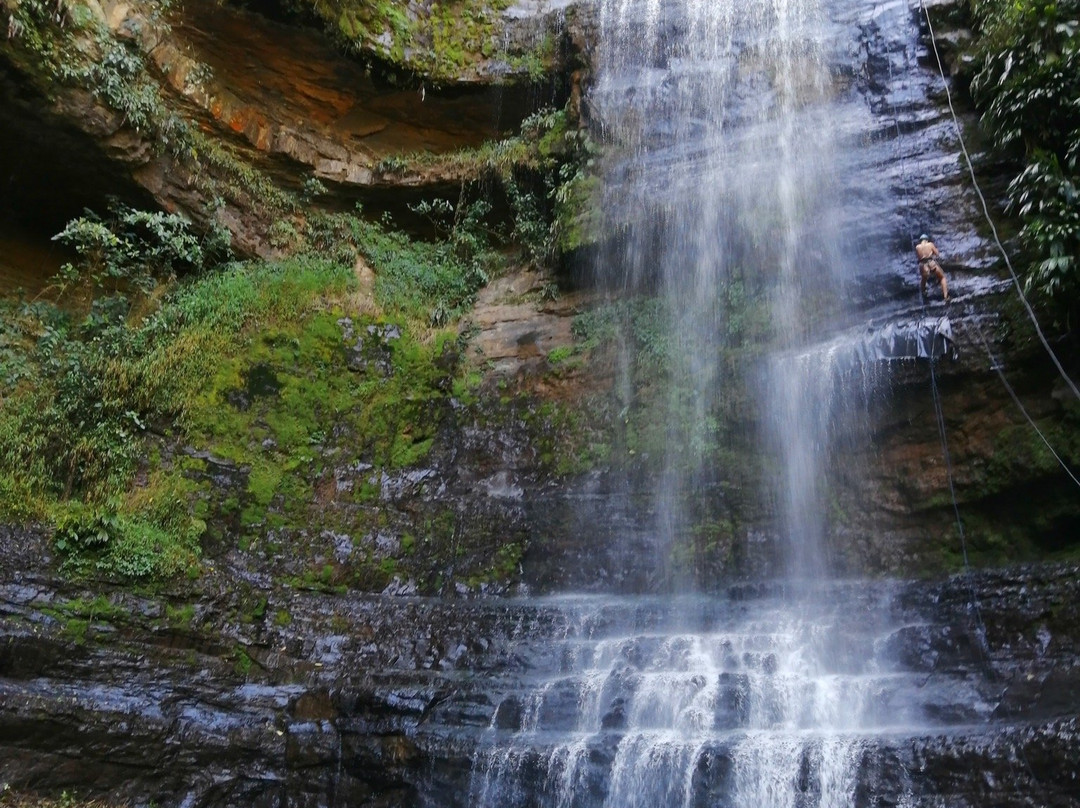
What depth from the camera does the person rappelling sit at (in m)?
9.26

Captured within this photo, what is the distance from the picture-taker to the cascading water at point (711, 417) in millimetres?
5949

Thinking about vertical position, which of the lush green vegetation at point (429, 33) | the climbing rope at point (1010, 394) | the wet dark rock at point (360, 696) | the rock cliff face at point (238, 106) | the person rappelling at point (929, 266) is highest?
the lush green vegetation at point (429, 33)

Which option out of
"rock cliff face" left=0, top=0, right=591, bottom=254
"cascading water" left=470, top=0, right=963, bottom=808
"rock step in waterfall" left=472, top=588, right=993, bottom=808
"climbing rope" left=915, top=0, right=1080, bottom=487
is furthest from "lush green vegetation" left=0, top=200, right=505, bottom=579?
"climbing rope" left=915, top=0, right=1080, bottom=487

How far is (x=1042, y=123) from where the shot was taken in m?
8.66

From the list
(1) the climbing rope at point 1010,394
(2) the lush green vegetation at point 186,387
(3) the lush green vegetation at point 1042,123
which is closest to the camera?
(1) the climbing rope at point 1010,394

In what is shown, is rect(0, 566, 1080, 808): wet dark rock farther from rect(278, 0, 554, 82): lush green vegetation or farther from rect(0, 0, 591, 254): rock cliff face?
rect(278, 0, 554, 82): lush green vegetation

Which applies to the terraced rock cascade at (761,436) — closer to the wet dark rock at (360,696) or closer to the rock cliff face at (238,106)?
the wet dark rock at (360,696)

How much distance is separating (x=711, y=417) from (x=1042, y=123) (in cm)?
501

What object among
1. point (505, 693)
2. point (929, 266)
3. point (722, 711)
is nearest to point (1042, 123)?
point (929, 266)

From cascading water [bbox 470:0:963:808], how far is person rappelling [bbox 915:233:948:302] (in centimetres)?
113

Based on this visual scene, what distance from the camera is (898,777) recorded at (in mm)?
5223

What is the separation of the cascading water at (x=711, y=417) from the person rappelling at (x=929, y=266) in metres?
1.13

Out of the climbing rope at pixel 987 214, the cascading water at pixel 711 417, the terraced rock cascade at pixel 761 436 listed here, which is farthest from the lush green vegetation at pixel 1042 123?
the cascading water at pixel 711 417

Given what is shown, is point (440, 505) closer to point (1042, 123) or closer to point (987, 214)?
point (987, 214)
